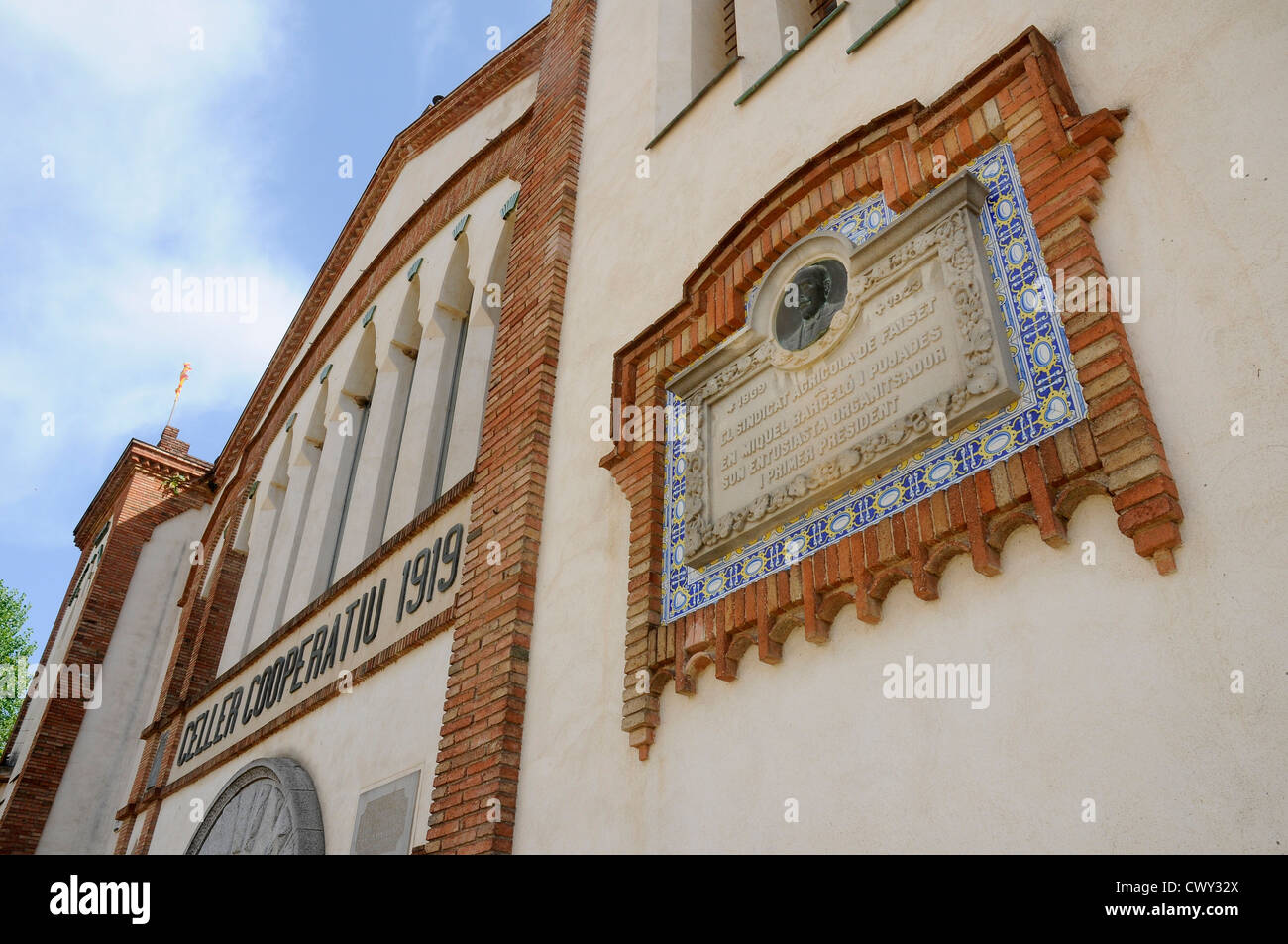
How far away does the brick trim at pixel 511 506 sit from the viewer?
4.89 meters

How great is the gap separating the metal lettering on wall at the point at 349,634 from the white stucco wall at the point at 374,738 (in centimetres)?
26

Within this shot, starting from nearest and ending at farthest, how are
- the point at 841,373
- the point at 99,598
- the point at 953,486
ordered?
the point at 953,486 → the point at 841,373 → the point at 99,598

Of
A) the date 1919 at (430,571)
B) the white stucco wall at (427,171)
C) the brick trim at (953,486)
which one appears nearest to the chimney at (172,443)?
the white stucco wall at (427,171)

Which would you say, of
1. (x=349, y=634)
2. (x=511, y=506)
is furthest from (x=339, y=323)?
(x=511, y=506)

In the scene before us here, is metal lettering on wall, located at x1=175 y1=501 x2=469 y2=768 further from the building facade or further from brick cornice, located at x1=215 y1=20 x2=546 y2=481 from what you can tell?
brick cornice, located at x1=215 y1=20 x2=546 y2=481

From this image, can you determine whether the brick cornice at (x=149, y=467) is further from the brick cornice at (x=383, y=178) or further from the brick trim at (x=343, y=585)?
the brick trim at (x=343, y=585)

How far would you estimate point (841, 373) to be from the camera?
3.93m

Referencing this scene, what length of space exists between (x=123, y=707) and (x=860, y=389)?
37.7ft

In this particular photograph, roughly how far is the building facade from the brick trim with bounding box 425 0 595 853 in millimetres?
24

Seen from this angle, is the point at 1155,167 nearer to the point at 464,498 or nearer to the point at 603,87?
the point at 464,498

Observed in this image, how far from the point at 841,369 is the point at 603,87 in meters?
4.06

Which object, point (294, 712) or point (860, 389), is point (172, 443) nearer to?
point (294, 712)

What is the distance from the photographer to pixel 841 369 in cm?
394

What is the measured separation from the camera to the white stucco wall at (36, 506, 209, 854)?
1166cm
